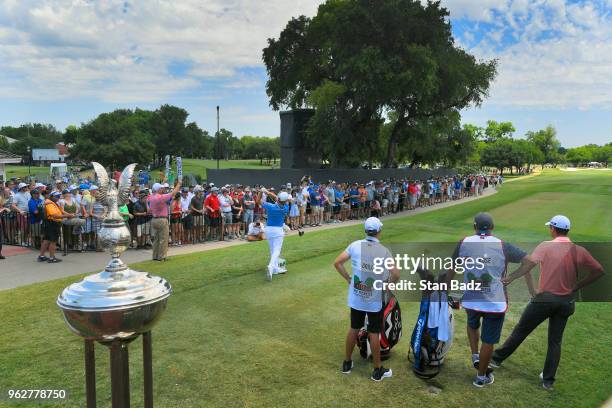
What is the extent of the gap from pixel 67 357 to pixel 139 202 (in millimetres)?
8145

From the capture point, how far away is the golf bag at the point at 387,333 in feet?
20.1

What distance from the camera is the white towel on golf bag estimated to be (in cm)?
558

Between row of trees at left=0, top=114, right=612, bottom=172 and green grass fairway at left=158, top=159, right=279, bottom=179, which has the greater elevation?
row of trees at left=0, top=114, right=612, bottom=172

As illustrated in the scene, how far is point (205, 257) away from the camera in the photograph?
13078 millimetres

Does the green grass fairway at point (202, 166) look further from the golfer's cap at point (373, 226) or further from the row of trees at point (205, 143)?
the golfer's cap at point (373, 226)

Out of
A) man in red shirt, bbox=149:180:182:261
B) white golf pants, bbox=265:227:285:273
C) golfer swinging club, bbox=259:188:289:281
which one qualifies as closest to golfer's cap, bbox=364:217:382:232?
golfer swinging club, bbox=259:188:289:281

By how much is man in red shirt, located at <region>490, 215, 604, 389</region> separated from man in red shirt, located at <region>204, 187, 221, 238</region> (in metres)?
12.1

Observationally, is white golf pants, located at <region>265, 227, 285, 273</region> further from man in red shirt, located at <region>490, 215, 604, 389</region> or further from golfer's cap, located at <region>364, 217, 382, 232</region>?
man in red shirt, located at <region>490, 215, 604, 389</region>

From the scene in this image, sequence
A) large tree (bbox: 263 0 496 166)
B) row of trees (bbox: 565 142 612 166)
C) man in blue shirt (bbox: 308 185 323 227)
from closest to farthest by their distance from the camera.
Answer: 1. man in blue shirt (bbox: 308 185 323 227)
2. large tree (bbox: 263 0 496 166)
3. row of trees (bbox: 565 142 612 166)

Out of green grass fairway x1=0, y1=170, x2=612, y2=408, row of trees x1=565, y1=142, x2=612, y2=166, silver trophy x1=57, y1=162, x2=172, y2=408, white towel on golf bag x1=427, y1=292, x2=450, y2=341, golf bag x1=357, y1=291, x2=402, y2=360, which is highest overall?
row of trees x1=565, y1=142, x2=612, y2=166

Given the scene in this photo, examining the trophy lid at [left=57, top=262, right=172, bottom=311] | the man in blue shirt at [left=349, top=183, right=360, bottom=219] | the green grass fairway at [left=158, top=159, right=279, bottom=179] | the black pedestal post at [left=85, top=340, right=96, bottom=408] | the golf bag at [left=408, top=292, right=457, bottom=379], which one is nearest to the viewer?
the trophy lid at [left=57, top=262, right=172, bottom=311]

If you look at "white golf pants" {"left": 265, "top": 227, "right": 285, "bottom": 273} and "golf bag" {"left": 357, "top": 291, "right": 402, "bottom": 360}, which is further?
"white golf pants" {"left": 265, "top": 227, "right": 285, "bottom": 273}

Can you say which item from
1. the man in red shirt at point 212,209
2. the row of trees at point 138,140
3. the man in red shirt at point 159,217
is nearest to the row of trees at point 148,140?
the row of trees at point 138,140

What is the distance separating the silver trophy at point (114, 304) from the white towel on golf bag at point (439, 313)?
11.8 feet
